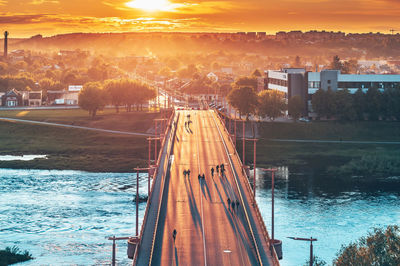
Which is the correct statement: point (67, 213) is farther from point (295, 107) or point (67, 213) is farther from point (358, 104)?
point (358, 104)

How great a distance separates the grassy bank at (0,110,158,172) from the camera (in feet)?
379

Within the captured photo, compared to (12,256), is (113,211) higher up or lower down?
higher up

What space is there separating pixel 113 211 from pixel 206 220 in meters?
26.6

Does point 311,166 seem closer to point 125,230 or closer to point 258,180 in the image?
point 258,180

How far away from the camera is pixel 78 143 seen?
137375mm

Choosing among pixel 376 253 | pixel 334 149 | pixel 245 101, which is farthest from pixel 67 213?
pixel 245 101

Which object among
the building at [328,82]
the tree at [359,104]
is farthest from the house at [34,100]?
the tree at [359,104]

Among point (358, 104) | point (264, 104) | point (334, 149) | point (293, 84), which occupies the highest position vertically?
point (293, 84)

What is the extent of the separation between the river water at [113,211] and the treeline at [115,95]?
54.2 metres

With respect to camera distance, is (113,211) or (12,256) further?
(113,211)

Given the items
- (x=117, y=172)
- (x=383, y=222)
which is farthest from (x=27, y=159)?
(x=383, y=222)

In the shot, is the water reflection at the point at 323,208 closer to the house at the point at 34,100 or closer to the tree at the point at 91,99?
the tree at the point at 91,99

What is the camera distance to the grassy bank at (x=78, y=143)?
115625 mm

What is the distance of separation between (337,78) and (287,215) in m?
86.5
